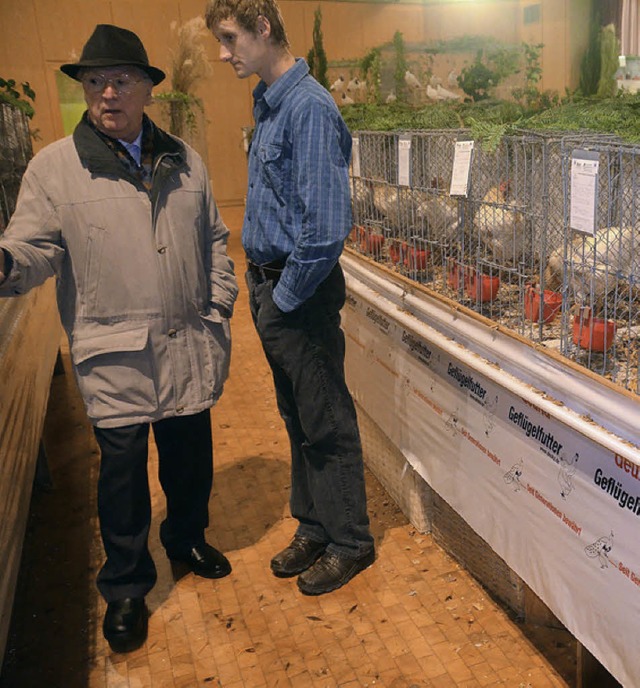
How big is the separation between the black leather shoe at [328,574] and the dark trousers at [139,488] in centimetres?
36

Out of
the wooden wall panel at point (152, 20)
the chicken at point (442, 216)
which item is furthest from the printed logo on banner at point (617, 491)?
the wooden wall panel at point (152, 20)

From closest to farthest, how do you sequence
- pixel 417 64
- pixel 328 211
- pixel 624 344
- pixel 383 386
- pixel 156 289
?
pixel 624 344 → pixel 328 211 → pixel 156 289 → pixel 383 386 → pixel 417 64

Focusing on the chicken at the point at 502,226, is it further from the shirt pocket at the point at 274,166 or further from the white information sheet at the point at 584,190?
the shirt pocket at the point at 274,166

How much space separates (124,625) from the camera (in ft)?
5.85

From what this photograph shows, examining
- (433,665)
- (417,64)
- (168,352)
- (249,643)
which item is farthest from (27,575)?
(417,64)

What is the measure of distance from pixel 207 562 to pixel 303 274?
0.96 metres

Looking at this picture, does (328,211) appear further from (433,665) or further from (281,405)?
(433,665)

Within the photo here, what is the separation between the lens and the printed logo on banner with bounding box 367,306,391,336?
2.30 m

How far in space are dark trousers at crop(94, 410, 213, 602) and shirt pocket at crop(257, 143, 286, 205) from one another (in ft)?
2.16

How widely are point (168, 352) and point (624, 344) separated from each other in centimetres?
106

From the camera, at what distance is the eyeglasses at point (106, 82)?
163 centimetres

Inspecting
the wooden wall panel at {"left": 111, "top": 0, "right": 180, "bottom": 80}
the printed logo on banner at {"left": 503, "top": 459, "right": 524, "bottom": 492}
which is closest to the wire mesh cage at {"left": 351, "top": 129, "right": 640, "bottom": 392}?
the printed logo on banner at {"left": 503, "top": 459, "right": 524, "bottom": 492}

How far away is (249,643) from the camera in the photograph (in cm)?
180

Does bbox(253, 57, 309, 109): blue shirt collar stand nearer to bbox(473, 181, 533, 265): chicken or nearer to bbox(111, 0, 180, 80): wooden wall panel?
bbox(473, 181, 533, 265): chicken
